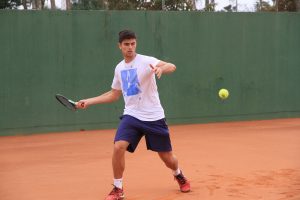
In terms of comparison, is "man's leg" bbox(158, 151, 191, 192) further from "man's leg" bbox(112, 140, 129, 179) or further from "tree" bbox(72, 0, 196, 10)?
"tree" bbox(72, 0, 196, 10)

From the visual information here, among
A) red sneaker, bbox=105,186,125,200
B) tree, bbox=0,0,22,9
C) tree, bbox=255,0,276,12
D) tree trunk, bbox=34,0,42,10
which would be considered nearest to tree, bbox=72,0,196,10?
tree trunk, bbox=34,0,42,10

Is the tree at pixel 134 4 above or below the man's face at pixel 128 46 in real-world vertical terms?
above

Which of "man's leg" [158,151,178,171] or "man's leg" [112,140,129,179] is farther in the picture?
"man's leg" [158,151,178,171]

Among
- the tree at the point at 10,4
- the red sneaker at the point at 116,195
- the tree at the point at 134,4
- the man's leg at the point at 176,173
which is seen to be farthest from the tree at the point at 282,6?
the red sneaker at the point at 116,195

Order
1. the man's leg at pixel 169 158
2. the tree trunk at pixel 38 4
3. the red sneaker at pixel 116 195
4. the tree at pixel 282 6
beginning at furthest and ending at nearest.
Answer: the tree at pixel 282 6
the tree trunk at pixel 38 4
the man's leg at pixel 169 158
the red sneaker at pixel 116 195

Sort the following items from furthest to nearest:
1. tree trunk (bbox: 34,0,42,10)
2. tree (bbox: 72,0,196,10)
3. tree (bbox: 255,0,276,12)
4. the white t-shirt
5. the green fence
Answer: tree (bbox: 255,0,276,12), tree (bbox: 72,0,196,10), tree trunk (bbox: 34,0,42,10), the green fence, the white t-shirt

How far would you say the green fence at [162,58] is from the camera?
1021 centimetres

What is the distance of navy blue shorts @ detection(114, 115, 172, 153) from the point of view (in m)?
4.93

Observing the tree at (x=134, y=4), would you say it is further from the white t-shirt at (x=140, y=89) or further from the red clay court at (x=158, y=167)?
the white t-shirt at (x=140, y=89)

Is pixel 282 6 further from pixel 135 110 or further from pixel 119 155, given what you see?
pixel 119 155

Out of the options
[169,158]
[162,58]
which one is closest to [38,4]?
[162,58]

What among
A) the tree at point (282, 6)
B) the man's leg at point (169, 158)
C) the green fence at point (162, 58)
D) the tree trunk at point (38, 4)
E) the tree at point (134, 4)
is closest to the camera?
the man's leg at point (169, 158)

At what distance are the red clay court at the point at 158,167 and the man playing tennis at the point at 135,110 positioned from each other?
0.46m

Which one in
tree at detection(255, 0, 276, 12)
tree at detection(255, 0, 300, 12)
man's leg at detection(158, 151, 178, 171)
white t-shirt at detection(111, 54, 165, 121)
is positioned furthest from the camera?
tree at detection(255, 0, 300, 12)
